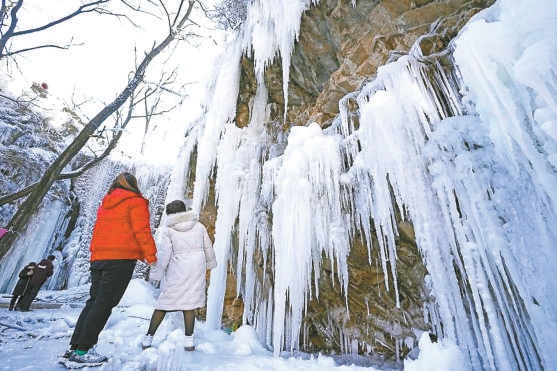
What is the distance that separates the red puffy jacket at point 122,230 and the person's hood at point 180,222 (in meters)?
0.42

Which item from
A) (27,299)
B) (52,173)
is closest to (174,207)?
(52,173)

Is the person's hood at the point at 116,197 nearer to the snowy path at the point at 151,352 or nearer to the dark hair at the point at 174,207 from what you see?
the dark hair at the point at 174,207

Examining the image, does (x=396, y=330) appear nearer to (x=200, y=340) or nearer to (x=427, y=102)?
(x=200, y=340)

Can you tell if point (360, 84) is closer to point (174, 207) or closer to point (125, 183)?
point (174, 207)

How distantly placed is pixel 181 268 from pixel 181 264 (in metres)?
0.04

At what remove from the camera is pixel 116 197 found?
230cm

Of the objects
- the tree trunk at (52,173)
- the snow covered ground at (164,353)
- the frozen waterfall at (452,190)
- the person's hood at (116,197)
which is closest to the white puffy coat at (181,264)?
the snow covered ground at (164,353)

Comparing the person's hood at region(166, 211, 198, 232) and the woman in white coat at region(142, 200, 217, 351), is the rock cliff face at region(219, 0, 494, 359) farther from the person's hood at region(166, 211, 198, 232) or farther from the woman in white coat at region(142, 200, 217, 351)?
the person's hood at region(166, 211, 198, 232)

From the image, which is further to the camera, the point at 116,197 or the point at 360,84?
the point at 360,84

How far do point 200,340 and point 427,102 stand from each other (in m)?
3.45

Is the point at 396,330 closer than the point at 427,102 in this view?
No

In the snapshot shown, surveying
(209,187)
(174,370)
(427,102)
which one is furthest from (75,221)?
(427,102)

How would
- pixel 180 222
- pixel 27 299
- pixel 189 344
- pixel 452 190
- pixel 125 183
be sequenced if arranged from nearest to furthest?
pixel 452 190, pixel 125 183, pixel 189 344, pixel 180 222, pixel 27 299

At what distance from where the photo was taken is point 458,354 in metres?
1.94
